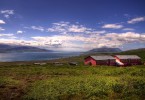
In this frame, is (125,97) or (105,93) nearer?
(125,97)

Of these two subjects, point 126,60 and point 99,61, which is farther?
point 126,60

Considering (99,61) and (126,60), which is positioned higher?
(99,61)

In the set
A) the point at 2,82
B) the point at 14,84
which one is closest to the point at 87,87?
the point at 14,84

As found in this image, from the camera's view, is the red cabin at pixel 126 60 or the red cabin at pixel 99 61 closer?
the red cabin at pixel 99 61

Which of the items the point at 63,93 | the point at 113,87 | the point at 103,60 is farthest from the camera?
the point at 103,60

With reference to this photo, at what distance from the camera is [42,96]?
27047mm

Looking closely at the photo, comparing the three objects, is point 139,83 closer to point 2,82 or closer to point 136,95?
point 136,95

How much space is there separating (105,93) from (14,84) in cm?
1750

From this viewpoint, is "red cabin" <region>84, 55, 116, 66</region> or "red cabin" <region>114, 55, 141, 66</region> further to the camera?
"red cabin" <region>114, 55, 141, 66</region>

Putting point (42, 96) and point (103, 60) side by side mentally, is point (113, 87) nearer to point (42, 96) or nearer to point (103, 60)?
point (42, 96)

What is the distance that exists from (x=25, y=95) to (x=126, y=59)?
81.5 meters

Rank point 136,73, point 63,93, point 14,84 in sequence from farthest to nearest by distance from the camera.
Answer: point 136,73 → point 14,84 → point 63,93

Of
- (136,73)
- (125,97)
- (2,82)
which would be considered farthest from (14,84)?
(136,73)

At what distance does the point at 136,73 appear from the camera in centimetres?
4944
